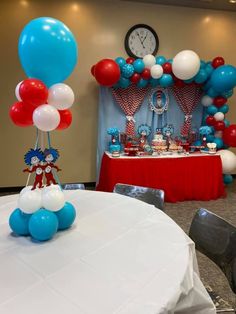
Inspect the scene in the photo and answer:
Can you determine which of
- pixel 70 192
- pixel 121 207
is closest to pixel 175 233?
pixel 121 207

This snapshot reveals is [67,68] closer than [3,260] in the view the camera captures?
No

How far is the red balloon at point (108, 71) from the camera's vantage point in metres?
3.33

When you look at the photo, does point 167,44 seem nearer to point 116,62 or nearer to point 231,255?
point 116,62

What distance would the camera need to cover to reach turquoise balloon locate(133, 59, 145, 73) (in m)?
3.50

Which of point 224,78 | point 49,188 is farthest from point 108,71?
point 49,188

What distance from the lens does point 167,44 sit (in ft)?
13.4

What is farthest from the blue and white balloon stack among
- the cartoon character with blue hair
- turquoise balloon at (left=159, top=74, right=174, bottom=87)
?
turquoise balloon at (left=159, top=74, right=174, bottom=87)

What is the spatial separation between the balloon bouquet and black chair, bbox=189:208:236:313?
2.42 feet

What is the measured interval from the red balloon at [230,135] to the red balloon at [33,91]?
3.21 m

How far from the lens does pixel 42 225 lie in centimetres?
115

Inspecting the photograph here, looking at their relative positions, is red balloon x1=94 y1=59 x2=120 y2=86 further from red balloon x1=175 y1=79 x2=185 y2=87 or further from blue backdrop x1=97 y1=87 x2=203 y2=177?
red balloon x1=175 y1=79 x2=185 y2=87

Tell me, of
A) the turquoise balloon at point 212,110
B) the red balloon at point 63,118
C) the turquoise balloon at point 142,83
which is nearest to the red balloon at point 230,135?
the turquoise balloon at point 212,110

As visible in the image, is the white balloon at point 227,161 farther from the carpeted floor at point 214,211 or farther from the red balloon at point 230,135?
the carpeted floor at point 214,211

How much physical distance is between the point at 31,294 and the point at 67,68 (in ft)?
3.24
